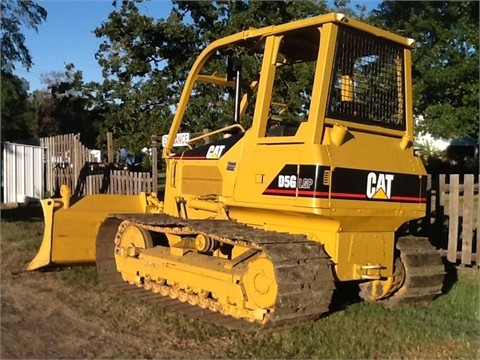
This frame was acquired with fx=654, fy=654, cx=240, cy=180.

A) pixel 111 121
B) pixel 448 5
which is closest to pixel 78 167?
pixel 111 121

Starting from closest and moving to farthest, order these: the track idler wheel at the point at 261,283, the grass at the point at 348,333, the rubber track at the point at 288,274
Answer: the grass at the point at 348,333 < the rubber track at the point at 288,274 < the track idler wheel at the point at 261,283

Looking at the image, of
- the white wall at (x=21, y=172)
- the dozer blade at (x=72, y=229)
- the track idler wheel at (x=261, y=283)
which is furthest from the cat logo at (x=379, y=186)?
A: the white wall at (x=21, y=172)

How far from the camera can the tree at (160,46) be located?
56.0 feet

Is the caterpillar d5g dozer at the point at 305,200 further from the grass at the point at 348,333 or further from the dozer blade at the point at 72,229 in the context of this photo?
the dozer blade at the point at 72,229

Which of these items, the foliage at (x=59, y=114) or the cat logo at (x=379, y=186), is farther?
the foliage at (x=59, y=114)

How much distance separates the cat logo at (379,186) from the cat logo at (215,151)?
Answer: 5.39 feet

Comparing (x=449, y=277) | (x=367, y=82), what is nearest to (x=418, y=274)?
(x=367, y=82)

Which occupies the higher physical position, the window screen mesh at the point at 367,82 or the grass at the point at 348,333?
the window screen mesh at the point at 367,82

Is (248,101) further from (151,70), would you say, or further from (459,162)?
(459,162)

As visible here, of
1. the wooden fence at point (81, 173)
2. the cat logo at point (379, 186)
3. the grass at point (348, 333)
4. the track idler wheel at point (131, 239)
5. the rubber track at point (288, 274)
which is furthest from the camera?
the wooden fence at point (81, 173)

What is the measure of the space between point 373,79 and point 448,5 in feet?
40.2

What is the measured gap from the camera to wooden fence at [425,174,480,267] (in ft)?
29.6

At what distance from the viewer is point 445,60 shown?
698 inches

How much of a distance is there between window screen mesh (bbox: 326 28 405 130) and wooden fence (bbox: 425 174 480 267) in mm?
2955
